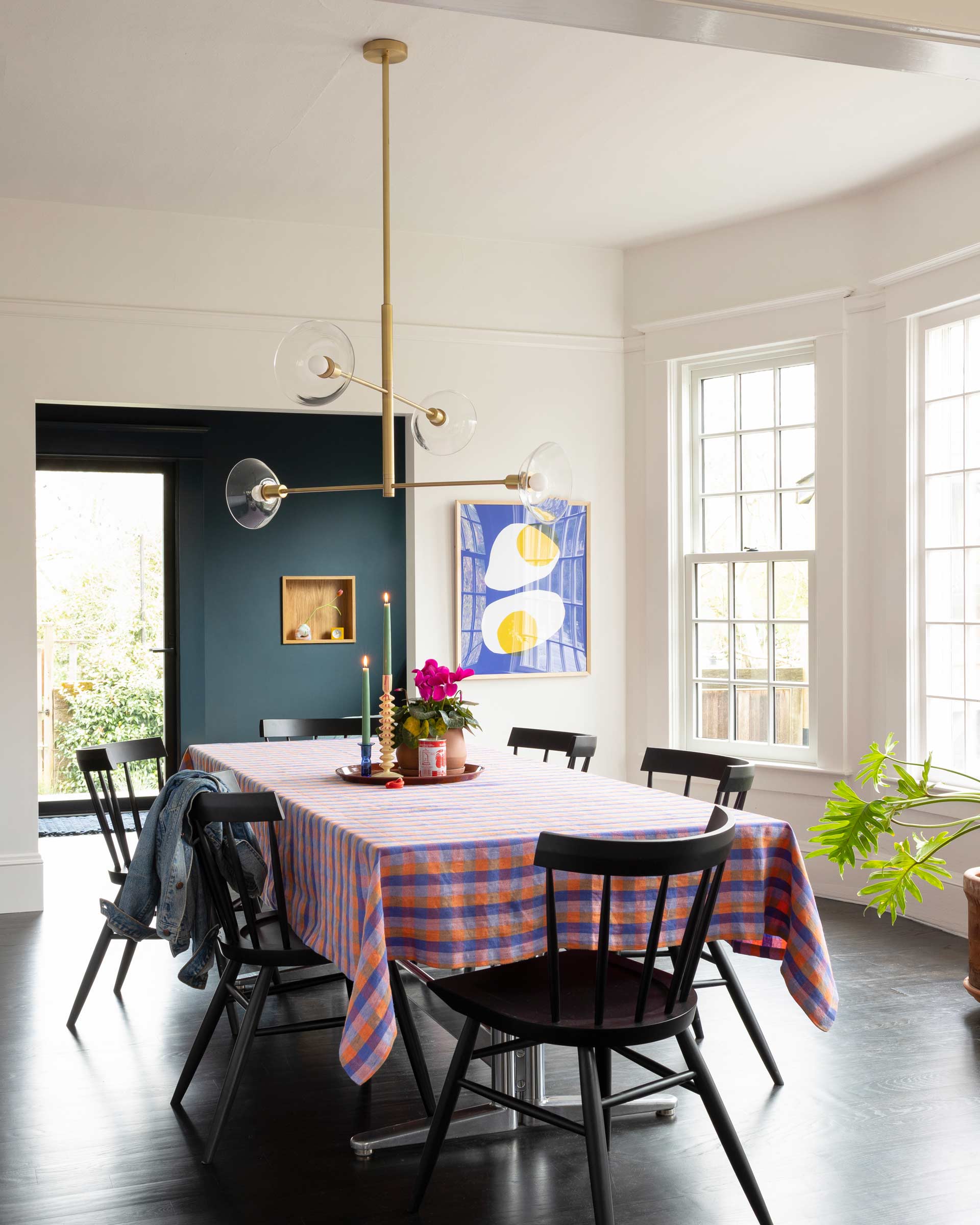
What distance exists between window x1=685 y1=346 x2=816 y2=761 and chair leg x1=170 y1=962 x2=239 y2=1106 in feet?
10.5

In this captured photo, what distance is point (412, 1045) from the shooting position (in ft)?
9.56

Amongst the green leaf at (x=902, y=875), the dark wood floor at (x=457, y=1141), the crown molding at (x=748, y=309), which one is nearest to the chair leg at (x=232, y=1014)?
the dark wood floor at (x=457, y=1141)

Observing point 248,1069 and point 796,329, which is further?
point 796,329

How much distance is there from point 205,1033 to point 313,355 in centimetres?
189

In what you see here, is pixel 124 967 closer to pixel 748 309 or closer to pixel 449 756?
pixel 449 756

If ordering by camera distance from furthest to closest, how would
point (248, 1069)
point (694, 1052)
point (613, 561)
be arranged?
point (613, 561), point (248, 1069), point (694, 1052)

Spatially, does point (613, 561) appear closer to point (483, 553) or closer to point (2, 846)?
point (483, 553)

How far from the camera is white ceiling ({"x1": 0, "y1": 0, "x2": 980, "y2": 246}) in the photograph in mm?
3633

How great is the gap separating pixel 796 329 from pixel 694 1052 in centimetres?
378

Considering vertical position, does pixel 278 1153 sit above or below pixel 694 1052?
below

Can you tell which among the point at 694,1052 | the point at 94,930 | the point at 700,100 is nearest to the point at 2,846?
the point at 94,930

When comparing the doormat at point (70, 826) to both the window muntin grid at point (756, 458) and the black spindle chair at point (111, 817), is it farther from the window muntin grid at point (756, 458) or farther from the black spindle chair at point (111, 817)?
the window muntin grid at point (756, 458)

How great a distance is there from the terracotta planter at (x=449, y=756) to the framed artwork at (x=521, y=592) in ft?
6.83

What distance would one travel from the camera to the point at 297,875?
2.99 meters
